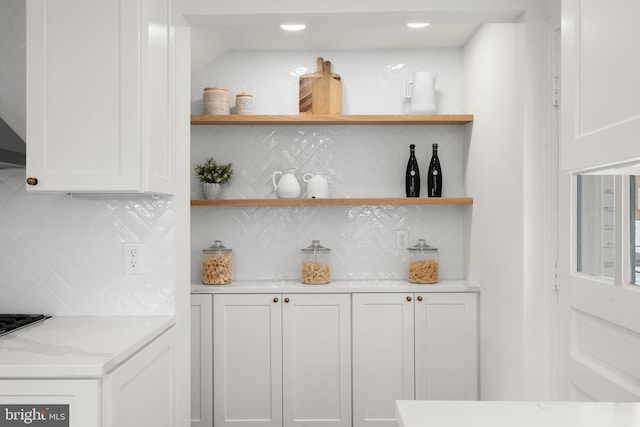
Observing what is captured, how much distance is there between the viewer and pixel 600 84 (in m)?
1.18

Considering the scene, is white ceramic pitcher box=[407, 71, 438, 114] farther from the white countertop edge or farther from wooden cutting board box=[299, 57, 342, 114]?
the white countertop edge

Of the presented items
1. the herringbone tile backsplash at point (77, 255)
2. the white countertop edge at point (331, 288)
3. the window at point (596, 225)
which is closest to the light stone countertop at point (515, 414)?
the window at point (596, 225)

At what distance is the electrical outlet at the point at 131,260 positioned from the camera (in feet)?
7.45

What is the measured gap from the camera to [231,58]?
3.57 meters

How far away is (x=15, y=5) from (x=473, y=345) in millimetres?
2819

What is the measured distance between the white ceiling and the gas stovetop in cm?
143

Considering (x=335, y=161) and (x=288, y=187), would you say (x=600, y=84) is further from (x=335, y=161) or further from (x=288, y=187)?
(x=335, y=161)

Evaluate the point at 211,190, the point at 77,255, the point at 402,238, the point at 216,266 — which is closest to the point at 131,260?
the point at 77,255

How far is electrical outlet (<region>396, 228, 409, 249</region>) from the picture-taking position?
356 centimetres

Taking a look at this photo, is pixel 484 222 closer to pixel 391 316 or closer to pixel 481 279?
pixel 481 279

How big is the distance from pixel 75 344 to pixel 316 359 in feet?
5.55

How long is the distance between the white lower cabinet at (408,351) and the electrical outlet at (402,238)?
→ 418 millimetres

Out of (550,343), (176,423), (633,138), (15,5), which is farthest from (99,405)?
(550,343)

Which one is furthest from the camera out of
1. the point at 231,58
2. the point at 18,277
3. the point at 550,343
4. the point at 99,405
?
the point at 231,58
